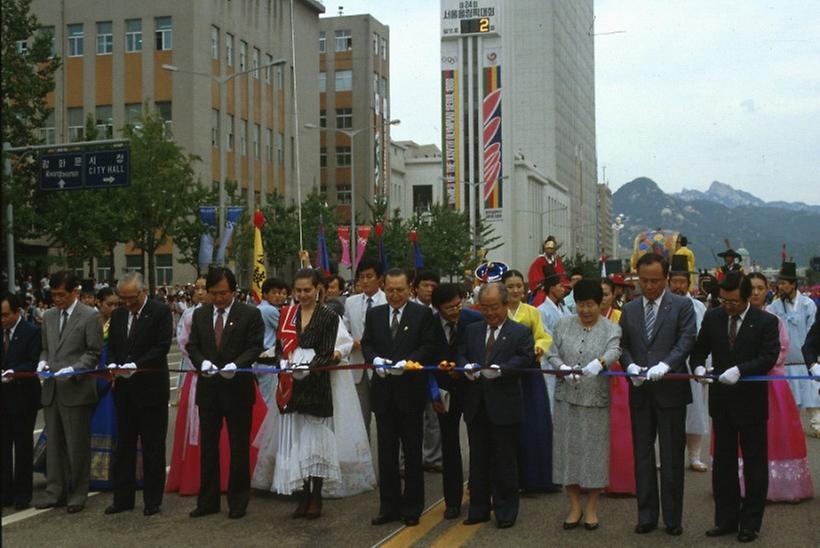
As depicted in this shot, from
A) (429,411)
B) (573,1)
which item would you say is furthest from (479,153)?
(429,411)

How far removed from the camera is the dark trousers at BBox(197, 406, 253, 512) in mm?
8382

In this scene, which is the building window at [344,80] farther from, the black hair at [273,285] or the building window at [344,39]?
the black hair at [273,285]

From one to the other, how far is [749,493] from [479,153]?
11028 cm

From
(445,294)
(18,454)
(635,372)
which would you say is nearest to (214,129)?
(18,454)

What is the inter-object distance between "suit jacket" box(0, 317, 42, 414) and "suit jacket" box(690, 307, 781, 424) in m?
5.63

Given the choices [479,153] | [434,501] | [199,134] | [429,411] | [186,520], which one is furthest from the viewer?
[479,153]

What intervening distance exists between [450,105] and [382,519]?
363 feet

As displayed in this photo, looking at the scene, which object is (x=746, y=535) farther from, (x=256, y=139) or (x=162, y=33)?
(x=256, y=139)

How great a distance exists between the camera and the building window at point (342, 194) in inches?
3532

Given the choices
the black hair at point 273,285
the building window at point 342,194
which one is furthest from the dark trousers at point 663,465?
the building window at point 342,194

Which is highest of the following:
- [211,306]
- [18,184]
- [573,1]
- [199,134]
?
[573,1]

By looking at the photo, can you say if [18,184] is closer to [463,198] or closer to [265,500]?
[265,500]

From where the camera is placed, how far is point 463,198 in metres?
119

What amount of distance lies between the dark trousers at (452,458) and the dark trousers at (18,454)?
3.55 meters
